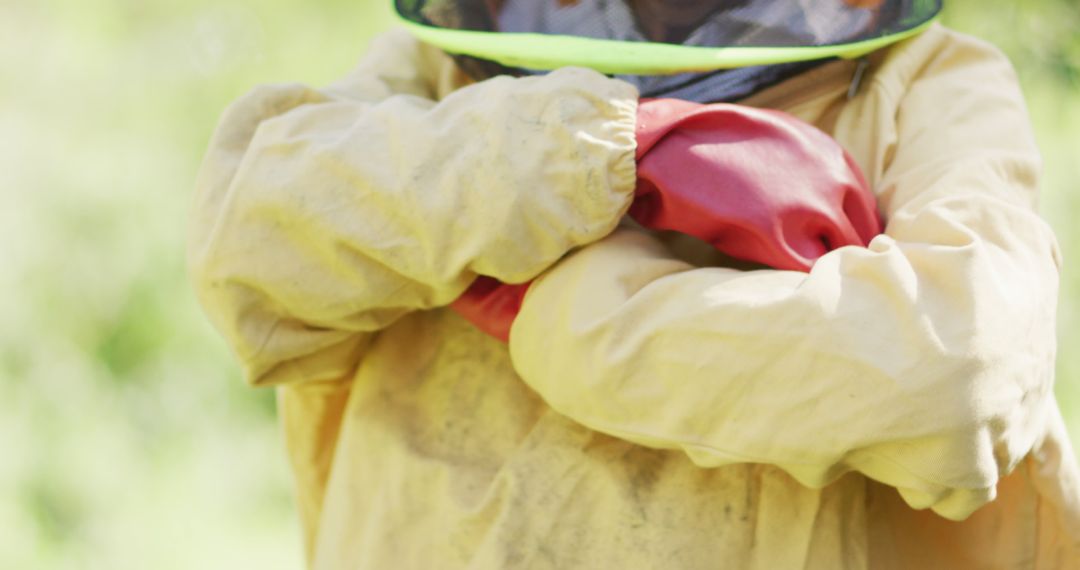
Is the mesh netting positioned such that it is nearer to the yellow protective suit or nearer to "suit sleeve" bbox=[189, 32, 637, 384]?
the yellow protective suit

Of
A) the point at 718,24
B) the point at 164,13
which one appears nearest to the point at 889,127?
the point at 718,24

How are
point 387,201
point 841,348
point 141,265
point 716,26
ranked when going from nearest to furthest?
point 841,348 → point 387,201 → point 716,26 → point 141,265

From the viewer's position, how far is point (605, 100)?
1135mm

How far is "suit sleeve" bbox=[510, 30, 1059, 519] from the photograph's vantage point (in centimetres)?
101

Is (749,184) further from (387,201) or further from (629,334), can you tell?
(387,201)

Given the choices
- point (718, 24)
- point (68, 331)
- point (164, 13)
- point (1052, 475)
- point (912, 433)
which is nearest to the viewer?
point (912, 433)

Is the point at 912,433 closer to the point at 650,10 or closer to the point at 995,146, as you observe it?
the point at 995,146

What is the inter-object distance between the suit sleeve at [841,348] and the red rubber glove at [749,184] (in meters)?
0.04

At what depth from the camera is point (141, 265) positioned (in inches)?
133

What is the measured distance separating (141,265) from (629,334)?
8.43 feet

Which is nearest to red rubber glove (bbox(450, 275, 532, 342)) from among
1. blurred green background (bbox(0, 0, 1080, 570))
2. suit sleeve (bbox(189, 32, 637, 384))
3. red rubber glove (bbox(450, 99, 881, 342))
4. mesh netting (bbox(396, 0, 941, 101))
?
suit sleeve (bbox(189, 32, 637, 384))

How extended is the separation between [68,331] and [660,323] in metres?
2.56

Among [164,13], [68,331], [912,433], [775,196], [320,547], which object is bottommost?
[68,331]

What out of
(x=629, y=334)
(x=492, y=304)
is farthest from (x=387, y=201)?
(x=629, y=334)
